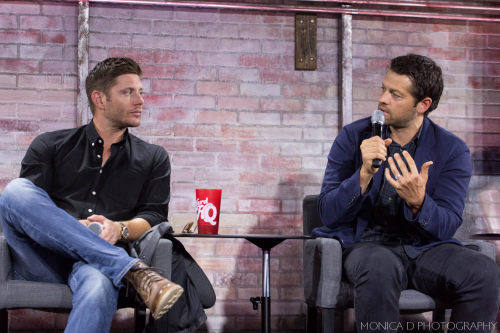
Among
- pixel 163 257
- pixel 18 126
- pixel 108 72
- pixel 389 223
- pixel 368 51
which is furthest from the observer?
pixel 368 51

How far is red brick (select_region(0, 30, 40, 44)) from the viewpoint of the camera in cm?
319

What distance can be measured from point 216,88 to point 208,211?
3.48 feet

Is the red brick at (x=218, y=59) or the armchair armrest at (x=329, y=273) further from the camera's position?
the red brick at (x=218, y=59)

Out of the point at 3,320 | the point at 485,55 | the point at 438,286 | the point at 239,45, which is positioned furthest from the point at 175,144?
the point at 485,55

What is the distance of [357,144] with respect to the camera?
2531 mm

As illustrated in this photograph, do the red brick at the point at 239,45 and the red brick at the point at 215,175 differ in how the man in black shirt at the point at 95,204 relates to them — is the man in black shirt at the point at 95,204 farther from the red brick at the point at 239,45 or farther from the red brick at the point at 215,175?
the red brick at the point at 239,45

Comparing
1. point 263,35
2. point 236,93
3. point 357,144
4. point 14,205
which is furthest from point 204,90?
point 14,205

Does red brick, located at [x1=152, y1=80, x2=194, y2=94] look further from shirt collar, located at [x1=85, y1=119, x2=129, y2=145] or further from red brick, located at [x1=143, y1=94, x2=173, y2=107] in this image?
shirt collar, located at [x1=85, y1=119, x2=129, y2=145]

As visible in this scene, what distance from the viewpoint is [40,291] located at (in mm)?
2188

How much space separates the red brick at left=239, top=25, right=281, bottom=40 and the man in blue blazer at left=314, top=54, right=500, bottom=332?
0.99m

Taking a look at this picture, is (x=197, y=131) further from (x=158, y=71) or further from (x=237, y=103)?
(x=158, y=71)

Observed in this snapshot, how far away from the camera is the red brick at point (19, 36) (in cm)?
319

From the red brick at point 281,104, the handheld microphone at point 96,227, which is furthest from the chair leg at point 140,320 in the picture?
the red brick at point 281,104

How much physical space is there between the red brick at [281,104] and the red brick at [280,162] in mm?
288
